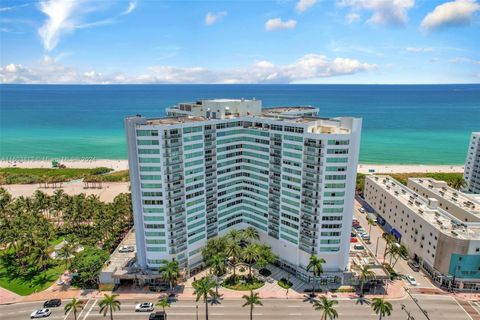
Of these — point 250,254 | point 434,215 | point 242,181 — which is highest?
point 242,181

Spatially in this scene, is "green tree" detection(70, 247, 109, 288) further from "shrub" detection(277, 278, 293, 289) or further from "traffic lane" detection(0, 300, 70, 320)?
"shrub" detection(277, 278, 293, 289)

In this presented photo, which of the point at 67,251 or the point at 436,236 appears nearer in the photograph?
the point at 436,236

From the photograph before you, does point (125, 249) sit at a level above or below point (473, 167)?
below

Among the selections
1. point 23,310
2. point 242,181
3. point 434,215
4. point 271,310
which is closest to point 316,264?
point 271,310

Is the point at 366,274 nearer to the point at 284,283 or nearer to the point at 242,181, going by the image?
the point at 284,283

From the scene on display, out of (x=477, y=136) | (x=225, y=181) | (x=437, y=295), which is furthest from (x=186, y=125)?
(x=477, y=136)

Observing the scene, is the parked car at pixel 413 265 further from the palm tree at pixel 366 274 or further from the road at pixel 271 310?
the palm tree at pixel 366 274
